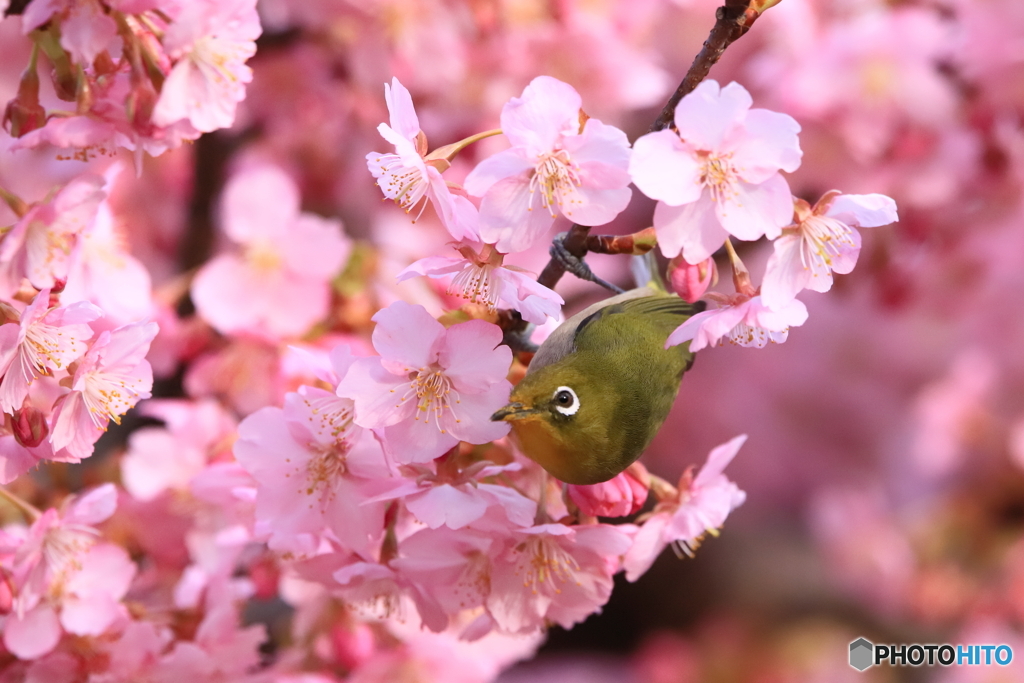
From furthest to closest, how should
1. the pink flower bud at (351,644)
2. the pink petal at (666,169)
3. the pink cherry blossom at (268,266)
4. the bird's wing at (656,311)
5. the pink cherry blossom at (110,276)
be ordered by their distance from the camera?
the pink cherry blossom at (268,266) → the pink flower bud at (351,644) → the pink cherry blossom at (110,276) → the bird's wing at (656,311) → the pink petal at (666,169)

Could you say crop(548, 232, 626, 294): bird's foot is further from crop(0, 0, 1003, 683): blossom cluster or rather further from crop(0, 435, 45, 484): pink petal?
crop(0, 435, 45, 484): pink petal

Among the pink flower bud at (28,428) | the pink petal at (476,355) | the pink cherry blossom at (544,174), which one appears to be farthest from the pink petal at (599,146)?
the pink flower bud at (28,428)

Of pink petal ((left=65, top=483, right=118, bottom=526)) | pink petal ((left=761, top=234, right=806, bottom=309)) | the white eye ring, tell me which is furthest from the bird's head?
pink petal ((left=65, top=483, right=118, bottom=526))

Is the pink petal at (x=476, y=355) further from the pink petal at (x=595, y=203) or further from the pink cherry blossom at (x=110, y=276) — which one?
the pink cherry blossom at (x=110, y=276)

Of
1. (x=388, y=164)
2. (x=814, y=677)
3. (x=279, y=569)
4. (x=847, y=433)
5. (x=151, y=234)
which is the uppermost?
(x=388, y=164)

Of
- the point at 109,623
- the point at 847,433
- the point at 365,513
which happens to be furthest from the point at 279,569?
the point at 847,433

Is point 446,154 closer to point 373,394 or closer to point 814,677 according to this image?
point 373,394
